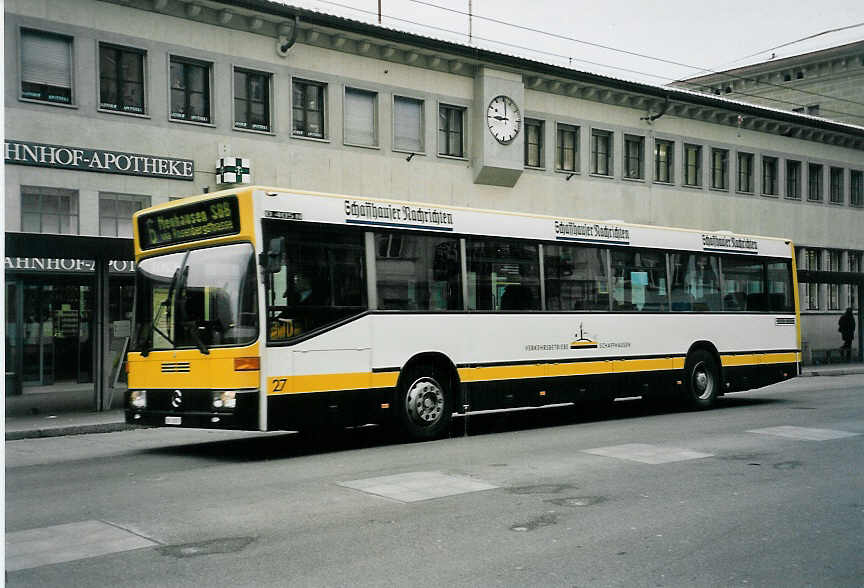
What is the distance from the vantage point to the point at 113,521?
728 cm

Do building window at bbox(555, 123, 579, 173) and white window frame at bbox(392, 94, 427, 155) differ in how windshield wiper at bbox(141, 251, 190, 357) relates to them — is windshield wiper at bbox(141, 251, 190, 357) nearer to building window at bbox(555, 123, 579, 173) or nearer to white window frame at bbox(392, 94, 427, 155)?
white window frame at bbox(392, 94, 427, 155)

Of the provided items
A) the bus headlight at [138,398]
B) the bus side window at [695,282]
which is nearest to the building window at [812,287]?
the bus side window at [695,282]

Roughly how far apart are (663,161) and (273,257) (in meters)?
26.1

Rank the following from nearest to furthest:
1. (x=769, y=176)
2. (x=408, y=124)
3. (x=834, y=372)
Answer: (x=408, y=124) → (x=834, y=372) → (x=769, y=176)

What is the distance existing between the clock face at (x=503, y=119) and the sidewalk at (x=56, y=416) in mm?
13881

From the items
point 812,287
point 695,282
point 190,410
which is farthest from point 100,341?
point 812,287

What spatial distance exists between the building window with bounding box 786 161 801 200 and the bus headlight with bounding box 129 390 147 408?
111 ft

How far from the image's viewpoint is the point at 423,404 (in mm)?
12484

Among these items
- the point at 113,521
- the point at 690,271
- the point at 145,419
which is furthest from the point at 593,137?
the point at 113,521

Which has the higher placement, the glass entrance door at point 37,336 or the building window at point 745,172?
the building window at point 745,172

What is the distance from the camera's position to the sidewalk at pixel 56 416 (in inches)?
576

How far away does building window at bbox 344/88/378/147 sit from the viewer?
25516 millimetres

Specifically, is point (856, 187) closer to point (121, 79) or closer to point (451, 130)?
point (451, 130)

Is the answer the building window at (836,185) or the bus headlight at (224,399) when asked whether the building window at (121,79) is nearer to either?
the bus headlight at (224,399)
